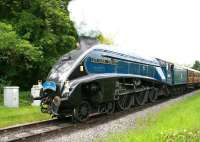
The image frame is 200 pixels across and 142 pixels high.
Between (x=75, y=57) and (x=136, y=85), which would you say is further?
(x=136, y=85)

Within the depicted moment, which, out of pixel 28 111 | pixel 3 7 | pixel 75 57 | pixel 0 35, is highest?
pixel 3 7

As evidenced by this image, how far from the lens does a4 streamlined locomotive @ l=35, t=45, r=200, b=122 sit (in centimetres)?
1603

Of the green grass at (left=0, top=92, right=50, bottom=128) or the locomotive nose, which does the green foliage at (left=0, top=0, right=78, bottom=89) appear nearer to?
the green grass at (left=0, top=92, right=50, bottom=128)

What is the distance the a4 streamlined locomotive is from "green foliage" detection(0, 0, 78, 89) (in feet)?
21.0

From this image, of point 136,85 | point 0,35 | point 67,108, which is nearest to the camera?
point 67,108

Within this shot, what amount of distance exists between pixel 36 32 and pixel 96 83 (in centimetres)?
1185

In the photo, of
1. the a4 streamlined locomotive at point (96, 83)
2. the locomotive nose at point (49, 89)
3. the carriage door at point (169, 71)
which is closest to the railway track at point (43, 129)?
the a4 streamlined locomotive at point (96, 83)

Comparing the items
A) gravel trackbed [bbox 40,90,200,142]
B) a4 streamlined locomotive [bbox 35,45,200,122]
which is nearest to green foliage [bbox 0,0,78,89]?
a4 streamlined locomotive [bbox 35,45,200,122]

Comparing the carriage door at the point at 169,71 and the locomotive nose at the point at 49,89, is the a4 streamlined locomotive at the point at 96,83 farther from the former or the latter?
the carriage door at the point at 169,71

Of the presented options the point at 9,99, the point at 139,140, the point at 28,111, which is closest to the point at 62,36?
the point at 9,99

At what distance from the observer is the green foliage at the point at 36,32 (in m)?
27.5

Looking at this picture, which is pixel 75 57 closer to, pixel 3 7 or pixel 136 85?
pixel 136 85

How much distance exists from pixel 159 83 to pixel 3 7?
11.2m

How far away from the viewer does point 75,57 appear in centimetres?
1670
